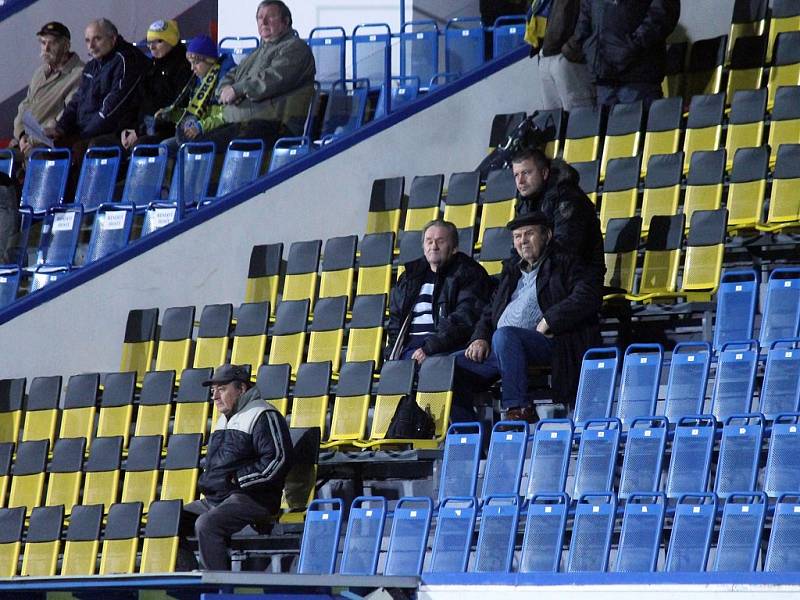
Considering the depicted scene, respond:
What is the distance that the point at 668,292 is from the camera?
7.81 meters

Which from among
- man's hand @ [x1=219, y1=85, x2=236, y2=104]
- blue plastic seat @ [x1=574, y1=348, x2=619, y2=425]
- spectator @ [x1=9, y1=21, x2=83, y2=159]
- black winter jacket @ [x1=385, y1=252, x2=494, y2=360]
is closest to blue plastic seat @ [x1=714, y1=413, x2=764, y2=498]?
blue plastic seat @ [x1=574, y1=348, x2=619, y2=425]

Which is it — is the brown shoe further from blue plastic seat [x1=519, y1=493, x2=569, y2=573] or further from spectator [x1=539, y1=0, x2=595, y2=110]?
spectator [x1=539, y1=0, x2=595, y2=110]

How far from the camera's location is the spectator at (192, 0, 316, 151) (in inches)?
392

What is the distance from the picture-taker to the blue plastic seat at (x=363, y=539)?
6977 mm

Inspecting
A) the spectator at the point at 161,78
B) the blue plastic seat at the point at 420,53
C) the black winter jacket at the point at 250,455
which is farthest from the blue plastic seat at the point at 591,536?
the spectator at the point at 161,78

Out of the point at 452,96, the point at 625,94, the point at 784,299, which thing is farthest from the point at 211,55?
the point at 784,299

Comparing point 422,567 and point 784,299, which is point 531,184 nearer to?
point 784,299

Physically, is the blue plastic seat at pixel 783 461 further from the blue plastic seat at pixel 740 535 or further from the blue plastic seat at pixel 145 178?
the blue plastic seat at pixel 145 178

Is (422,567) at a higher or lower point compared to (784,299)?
lower

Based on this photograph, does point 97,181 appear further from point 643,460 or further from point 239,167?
point 643,460

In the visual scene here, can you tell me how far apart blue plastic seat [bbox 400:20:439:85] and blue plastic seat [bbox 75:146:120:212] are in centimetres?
170

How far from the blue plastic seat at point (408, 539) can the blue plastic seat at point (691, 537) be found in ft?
3.19

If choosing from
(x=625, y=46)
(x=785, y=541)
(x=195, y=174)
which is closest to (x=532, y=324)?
(x=785, y=541)

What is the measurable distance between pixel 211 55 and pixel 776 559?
5415mm
